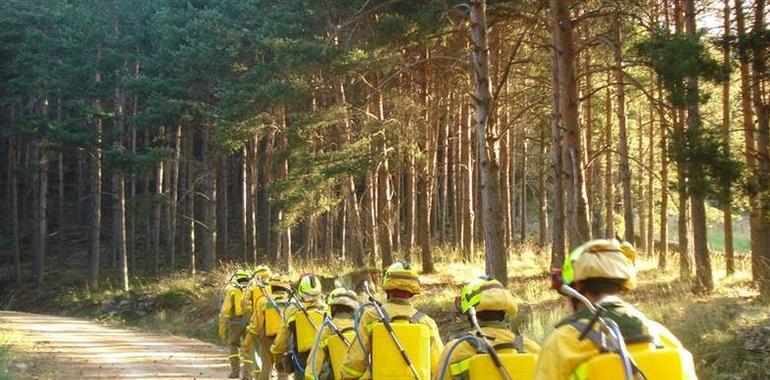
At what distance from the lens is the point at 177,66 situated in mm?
35688

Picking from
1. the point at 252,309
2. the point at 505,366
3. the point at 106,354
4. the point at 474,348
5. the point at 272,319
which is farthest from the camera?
the point at 106,354

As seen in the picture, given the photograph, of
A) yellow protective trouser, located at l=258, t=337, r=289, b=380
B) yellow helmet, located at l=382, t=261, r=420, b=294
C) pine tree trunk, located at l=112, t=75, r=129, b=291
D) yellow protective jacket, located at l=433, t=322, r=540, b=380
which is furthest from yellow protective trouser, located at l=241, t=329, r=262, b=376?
pine tree trunk, located at l=112, t=75, r=129, b=291

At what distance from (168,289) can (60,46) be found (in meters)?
15.7

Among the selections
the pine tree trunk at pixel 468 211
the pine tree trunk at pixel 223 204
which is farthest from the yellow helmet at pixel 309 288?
the pine tree trunk at pixel 223 204

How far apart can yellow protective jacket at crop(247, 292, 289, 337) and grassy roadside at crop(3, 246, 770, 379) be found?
3.93 metres

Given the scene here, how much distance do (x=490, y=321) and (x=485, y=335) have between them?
19 cm

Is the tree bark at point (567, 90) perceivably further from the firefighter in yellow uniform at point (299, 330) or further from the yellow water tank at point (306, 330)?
the yellow water tank at point (306, 330)

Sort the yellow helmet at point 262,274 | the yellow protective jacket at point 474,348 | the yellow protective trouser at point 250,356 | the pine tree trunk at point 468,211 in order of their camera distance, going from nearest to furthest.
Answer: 1. the yellow protective jacket at point 474,348
2. the yellow helmet at point 262,274
3. the yellow protective trouser at point 250,356
4. the pine tree trunk at point 468,211

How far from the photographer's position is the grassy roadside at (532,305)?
29.6ft

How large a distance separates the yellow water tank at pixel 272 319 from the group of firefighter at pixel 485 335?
0.02m

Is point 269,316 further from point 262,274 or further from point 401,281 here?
point 401,281

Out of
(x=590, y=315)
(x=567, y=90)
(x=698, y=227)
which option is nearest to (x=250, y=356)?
(x=567, y=90)

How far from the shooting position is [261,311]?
1136 cm

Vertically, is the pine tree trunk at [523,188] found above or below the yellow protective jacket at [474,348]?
above
